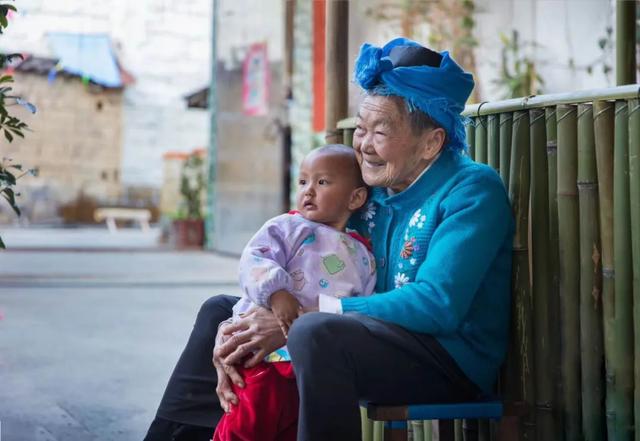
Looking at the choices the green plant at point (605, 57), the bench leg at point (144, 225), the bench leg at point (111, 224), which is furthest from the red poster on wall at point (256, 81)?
the bench leg at point (144, 225)

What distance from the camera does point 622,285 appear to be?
1.73 m

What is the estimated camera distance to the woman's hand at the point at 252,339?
5.87ft

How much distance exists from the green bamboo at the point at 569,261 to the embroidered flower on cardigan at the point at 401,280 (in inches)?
13.6

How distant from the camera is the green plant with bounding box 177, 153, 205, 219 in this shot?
38.0ft

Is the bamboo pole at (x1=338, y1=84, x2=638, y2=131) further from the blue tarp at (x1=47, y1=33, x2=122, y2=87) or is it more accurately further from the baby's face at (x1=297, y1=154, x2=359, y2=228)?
the blue tarp at (x1=47, y1=33, x2=122, y2=87)

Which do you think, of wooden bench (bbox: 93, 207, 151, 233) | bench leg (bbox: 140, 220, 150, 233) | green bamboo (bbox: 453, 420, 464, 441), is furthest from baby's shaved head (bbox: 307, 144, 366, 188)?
bench leg (bbox: 140, 220, 150, 233)

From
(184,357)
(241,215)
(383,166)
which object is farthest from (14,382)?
(241,215)

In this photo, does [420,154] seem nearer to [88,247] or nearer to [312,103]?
[312,103]

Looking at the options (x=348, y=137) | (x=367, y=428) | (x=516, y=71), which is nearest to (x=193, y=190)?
(x=516, y=71)

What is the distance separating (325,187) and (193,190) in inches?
390

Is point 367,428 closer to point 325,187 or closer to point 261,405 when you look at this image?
point 261,405

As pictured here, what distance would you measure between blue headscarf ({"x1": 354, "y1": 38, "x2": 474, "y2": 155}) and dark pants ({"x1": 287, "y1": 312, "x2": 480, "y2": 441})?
0.47 meters

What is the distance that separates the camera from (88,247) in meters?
10.7

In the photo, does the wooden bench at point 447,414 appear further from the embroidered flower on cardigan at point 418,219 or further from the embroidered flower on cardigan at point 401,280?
the embroidered flower on cardigan at point 418,219
